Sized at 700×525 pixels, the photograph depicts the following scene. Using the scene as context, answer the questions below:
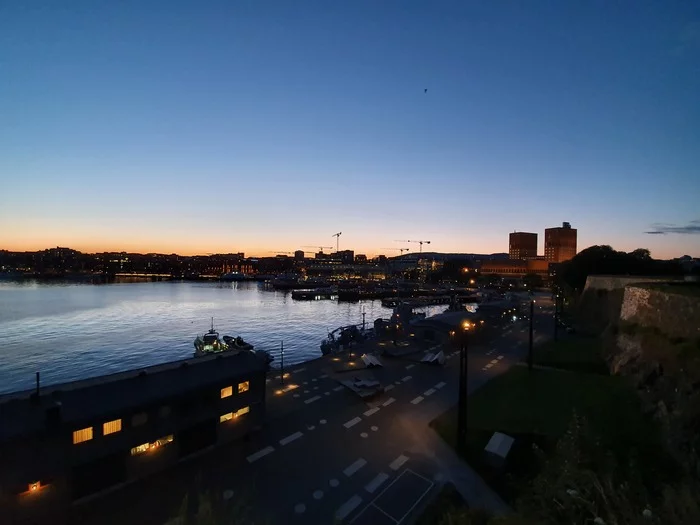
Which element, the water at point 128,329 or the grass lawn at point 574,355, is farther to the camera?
the water at point 128,329

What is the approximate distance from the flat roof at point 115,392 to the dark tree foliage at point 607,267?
257ft

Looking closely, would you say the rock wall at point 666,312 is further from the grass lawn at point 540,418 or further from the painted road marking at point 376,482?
the painted road marking at point 376,482

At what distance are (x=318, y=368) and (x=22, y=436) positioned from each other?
22.7m

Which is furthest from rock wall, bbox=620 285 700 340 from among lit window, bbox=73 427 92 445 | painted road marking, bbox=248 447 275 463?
lit window, bbox=73 427 92 445

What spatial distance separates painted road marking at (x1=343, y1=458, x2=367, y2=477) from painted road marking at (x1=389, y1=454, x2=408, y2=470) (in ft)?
4.48

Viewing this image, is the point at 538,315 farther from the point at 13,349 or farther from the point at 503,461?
the point at 13,349

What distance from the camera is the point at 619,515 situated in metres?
8.57

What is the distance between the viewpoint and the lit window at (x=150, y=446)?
16922mm

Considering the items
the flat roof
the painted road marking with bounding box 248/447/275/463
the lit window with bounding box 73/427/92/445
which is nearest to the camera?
the flat roof

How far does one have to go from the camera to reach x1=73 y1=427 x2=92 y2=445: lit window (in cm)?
1519

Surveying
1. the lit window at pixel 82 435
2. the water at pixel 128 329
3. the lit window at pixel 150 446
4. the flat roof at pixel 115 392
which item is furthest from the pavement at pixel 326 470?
the water at pixel 128 329

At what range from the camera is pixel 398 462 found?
62.0 feet

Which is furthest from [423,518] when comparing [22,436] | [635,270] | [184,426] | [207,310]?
[207,310]

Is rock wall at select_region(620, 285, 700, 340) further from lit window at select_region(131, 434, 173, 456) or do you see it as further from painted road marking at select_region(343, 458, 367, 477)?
lit window at select_region(131, 434, 173, 456)
